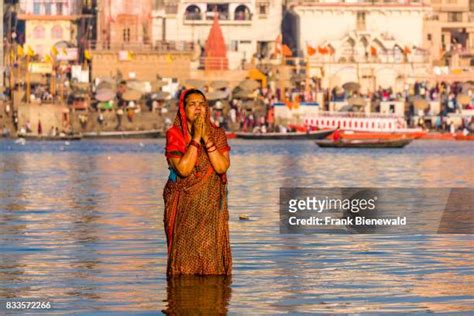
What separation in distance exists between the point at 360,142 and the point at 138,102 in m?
28.2

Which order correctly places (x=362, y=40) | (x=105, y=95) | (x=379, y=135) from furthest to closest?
(x=362, y=40), (x=105, y=95), (x=379, y=135)

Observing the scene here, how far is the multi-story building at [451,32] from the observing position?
152250 mm

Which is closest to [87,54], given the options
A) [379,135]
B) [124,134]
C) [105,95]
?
[105,95]

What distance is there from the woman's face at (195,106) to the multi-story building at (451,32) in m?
132

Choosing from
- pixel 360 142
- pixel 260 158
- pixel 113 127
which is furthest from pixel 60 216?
pixel 113 127

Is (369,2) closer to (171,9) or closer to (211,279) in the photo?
(171,9)

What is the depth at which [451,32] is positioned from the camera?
522 ft

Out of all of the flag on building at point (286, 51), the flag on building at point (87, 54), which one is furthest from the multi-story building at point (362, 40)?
the flag on building at point (87, 54)

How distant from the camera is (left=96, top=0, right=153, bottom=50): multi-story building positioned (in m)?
140

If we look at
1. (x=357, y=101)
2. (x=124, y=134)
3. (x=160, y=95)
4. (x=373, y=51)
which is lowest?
(x=124, y=134)

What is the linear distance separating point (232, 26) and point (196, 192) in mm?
124441

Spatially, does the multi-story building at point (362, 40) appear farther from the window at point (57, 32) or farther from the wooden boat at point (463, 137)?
the window at point (57, 32)

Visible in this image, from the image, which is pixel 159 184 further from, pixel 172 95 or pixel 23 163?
pixel 172 95

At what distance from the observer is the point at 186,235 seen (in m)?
20.0
